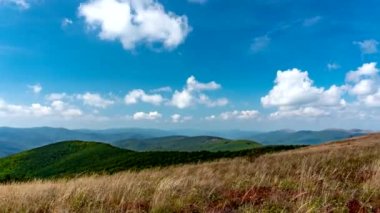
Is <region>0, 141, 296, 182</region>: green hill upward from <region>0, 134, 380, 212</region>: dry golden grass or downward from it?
downward

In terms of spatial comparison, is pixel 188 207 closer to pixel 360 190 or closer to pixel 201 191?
pixel 201 191

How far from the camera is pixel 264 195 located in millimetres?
8586

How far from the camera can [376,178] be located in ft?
32.6

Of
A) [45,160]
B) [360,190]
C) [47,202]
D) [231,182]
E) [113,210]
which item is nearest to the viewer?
[113,210]

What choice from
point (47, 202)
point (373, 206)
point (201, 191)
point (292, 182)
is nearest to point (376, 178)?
point (292, 182)

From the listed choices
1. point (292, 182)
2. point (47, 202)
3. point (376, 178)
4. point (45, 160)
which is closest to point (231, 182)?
point (292, 182)

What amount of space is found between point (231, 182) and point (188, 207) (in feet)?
10.4

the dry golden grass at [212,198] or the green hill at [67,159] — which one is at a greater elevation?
the dry golden grass at [212,198]

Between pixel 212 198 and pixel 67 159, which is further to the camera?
pixel 67 159

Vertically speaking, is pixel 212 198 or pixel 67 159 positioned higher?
pixel 212 198

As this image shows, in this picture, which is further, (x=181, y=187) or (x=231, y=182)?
(x=231, y=182)

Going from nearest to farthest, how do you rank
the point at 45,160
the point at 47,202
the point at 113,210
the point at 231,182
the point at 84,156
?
the point at 113,210 → the point at 47,202 → the point at 231,182 → the point at 84,156 → the point at 45,160

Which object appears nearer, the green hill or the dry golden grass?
the dry golden grass

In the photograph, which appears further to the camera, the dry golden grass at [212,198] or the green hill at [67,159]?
the green hill at [67,159]
